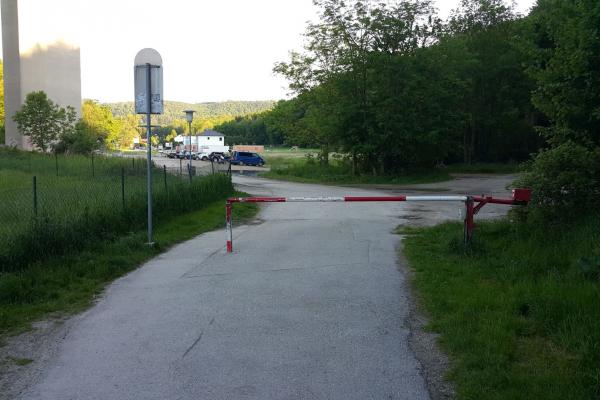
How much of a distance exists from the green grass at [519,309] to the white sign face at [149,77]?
5.42 m

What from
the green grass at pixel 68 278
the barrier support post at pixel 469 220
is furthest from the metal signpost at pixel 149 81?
the barrier support post at pixel 469 220

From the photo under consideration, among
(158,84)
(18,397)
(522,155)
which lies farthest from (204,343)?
(522,155)

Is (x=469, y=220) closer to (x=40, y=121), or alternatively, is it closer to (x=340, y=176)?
(x=340, y=176)

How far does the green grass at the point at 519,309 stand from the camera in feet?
14.3

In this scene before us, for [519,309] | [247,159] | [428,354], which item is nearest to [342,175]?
[247,159]

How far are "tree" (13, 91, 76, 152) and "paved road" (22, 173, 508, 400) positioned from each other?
40.5 meters

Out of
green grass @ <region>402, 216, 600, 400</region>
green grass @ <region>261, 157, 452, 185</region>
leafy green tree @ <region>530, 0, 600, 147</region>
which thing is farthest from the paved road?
green grass @ <region>261, 157, 452, 185</region>

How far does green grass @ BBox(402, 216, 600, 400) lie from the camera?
435cm

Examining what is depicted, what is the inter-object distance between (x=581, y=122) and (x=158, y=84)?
24.9ft

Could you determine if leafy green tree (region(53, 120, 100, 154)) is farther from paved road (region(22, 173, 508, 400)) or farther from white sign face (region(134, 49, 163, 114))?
paved road (region(22, 173, 508, 400))

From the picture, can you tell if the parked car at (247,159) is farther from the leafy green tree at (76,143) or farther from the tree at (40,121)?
the tree at (40,121)

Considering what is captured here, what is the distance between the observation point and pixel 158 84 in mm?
11078

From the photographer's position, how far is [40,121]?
46500 millimetres

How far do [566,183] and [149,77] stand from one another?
7.44 metres
